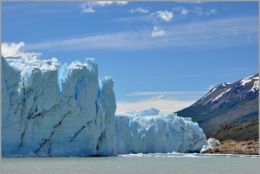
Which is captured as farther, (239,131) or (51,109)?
(239,131)

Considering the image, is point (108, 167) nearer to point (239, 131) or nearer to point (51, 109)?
point (51, 109)

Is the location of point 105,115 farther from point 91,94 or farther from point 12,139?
point 12,139

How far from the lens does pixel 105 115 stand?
108 feet

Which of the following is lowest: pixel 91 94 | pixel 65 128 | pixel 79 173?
pixel 79 173

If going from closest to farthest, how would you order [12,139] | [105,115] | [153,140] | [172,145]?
1. [12,139]
2. [105,115]
3. [153,140]
4. [172,145]

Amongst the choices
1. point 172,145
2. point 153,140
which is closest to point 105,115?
point 153,140

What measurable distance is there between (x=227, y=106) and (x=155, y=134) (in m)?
108

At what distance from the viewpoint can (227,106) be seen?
150 meters

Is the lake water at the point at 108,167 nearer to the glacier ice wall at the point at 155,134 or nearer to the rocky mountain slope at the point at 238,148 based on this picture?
the glacier ice wall at the point at 155,134

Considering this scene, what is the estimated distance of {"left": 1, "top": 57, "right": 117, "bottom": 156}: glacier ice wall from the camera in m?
28.0

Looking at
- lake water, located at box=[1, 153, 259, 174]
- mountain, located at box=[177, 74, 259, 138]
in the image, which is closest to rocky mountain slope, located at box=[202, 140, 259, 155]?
lake water, located at box=[1, 153, 259, 174]

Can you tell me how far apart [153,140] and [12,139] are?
19321mm

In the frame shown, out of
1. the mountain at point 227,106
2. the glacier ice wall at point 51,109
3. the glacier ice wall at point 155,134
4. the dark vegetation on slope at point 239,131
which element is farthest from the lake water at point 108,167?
the mountain at point 227,106

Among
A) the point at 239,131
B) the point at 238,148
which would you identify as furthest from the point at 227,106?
the point at 238,148
